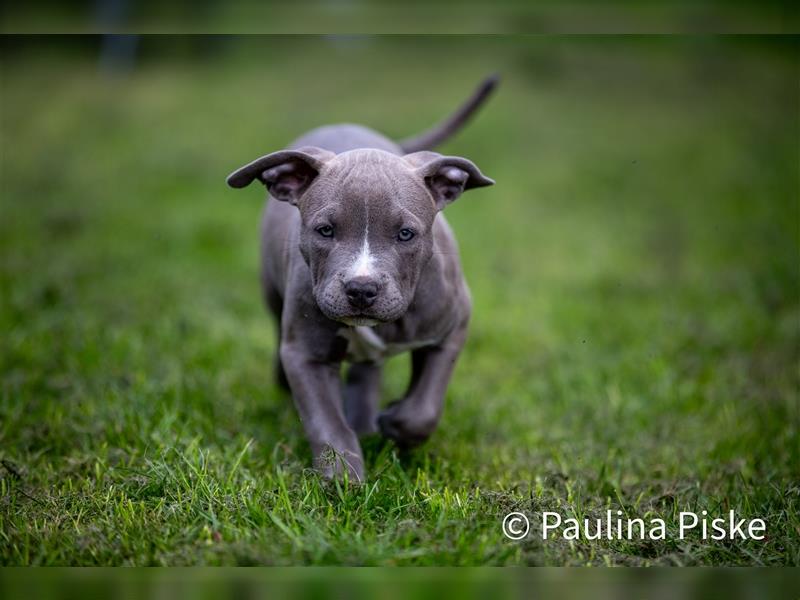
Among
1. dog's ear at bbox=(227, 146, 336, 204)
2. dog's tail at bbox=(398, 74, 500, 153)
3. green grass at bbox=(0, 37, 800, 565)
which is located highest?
dog's tail at bbox=(398, 74, 500, 153)

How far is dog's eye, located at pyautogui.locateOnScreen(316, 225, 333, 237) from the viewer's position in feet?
13.1

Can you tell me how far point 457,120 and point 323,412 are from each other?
246 cm

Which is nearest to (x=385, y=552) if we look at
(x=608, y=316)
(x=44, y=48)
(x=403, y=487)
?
(x=403, y=487)

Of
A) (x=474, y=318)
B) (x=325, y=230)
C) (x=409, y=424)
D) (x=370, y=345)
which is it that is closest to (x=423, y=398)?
(x=409, y=424)

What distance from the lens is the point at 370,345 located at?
14.4 feet

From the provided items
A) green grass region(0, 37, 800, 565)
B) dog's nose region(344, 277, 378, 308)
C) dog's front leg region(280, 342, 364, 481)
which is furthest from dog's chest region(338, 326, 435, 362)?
green grass region(0, 37, 800, 565)

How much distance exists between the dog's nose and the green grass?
0.78 meters

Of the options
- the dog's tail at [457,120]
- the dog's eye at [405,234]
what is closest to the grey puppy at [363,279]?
the dog's eye at [405,234]

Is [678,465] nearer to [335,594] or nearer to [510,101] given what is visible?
[335,594]

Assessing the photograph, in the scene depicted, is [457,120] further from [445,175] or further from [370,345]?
[370,345]

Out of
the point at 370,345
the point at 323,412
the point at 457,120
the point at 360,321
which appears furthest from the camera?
the point at 457,120

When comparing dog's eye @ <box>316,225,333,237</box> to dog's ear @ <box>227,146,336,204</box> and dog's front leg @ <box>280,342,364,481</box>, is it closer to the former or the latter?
dog's ear @ <box>227,146,336,204</box>

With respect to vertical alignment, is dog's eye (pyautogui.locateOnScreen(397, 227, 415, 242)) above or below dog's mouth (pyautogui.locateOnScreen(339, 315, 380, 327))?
above

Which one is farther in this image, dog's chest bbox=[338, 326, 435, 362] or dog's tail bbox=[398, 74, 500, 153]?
dog's tail bbox=[398, 74, 500, 153]
